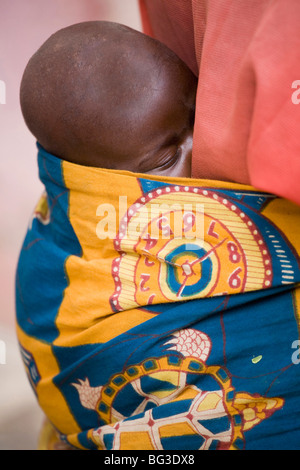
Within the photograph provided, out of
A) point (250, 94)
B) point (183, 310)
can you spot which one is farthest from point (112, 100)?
point (183, 310)

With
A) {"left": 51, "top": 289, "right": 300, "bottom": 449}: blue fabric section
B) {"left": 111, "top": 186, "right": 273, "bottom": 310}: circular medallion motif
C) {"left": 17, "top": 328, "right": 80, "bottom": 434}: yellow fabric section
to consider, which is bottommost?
{"left": 17, "top": 328, "right": 80, "bottom": 434}: yellow fabric section

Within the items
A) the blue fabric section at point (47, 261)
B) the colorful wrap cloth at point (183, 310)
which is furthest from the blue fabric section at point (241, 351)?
the blue fabric section at point (47, 261)

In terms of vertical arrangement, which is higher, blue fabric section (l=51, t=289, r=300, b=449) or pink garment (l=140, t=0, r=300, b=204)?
pink garment (l=140, t=0, r=300, b=204)

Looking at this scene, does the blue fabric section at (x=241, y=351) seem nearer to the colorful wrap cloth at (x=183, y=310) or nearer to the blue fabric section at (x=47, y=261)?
the colorful wrap cloth at (x=183, y=310)

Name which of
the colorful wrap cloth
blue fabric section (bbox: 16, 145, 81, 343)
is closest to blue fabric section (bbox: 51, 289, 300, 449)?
the colorful wrap cloth

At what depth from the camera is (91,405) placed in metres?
0.85

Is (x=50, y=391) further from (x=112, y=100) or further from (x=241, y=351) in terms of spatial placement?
(x=112, y=100)

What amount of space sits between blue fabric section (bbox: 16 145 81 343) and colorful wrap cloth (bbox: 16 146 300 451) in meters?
0.02

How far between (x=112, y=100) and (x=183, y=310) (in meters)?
0.32

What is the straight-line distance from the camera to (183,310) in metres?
0.74

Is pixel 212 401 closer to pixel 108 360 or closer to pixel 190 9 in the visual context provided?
pixel 108 360

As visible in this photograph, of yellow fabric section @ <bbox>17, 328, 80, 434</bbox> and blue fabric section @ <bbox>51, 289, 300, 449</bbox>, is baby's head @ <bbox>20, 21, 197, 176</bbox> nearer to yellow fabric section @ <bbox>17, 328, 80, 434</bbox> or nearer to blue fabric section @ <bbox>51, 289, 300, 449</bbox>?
blue fabric section @ <bbox>51, 289, 300, 449</bbox>

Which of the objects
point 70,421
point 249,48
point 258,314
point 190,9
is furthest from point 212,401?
point 190,9

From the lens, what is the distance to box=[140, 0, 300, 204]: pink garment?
0.59 metres
